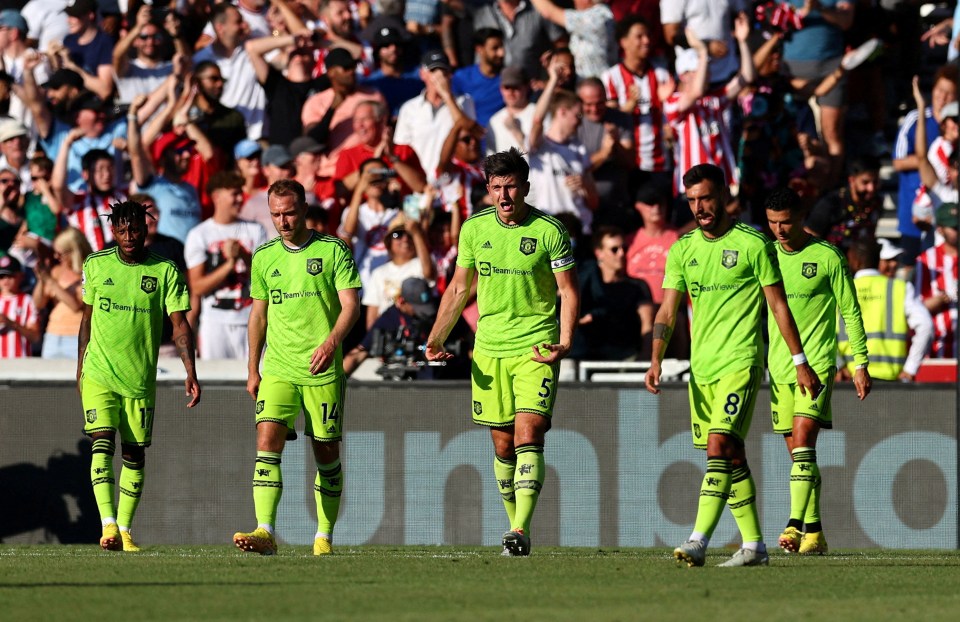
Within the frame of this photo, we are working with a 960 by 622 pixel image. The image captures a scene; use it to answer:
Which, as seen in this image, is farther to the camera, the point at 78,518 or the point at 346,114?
the point at 346,114

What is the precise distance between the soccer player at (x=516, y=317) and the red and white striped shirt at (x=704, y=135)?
7.02 m

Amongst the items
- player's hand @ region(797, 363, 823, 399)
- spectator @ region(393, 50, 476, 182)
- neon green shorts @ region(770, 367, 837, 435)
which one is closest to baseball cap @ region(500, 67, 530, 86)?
spectator @ region(393, 50, 476, 182)

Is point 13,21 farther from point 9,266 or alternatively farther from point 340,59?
point 9,266

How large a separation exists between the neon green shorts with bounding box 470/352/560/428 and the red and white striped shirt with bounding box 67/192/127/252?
745cm

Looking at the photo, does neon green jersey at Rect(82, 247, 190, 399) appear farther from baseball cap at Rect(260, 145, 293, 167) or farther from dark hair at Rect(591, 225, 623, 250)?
baseball cap at Rect(260, 145, 293, 167)

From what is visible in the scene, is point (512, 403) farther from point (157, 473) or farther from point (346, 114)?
point (346, 114)

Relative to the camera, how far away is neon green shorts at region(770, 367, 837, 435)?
39.0 feet

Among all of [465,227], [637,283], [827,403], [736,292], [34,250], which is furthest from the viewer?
[34,250]

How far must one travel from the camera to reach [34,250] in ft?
55.5

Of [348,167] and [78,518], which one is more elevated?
[348,167]

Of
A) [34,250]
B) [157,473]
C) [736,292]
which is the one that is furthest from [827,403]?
[34,250]

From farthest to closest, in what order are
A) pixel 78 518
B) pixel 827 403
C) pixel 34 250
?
pixel 34 250 < pixel 78 518 < pixel 827 403

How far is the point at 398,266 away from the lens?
16.2 meters

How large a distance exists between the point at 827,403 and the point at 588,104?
6.38 meters
